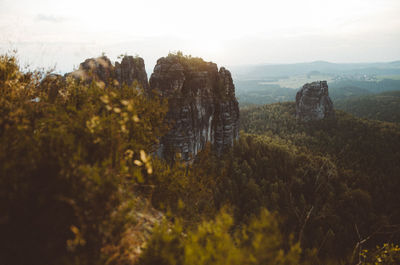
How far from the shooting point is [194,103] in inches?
2035

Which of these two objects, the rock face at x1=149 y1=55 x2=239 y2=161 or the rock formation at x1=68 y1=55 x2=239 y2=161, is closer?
the rock formation at x1=68 y1=55 x2=239 y2=161

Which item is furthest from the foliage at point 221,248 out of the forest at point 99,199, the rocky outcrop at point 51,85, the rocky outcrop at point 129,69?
the rocky outcrop at point 129,69

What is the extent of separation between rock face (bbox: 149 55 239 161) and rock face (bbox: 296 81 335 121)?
71.1 meters

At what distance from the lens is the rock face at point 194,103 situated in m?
Answer: 47.9

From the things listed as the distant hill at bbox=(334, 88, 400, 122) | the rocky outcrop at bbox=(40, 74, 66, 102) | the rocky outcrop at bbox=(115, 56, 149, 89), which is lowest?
the distant hill at bbox=(334, 88, 400, 122)

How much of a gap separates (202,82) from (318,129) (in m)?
83.9

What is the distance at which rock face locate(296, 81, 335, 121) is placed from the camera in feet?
362

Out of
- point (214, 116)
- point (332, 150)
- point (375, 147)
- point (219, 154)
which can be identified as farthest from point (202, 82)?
point (375, 147)

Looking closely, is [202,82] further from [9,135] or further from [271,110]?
[271,110]

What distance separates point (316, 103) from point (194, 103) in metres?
90.6

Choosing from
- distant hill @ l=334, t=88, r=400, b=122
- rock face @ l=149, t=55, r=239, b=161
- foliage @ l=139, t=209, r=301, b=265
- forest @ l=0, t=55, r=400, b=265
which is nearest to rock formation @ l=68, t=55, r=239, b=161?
rock face @ l=149, t=55, r=239, b=161

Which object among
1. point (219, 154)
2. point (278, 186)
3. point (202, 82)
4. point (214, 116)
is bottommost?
point (278, 186)

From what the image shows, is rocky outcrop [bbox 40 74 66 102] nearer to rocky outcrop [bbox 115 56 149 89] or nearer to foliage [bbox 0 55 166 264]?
foliage [bbox 0 55 166 264]

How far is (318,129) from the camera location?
104750 mm
